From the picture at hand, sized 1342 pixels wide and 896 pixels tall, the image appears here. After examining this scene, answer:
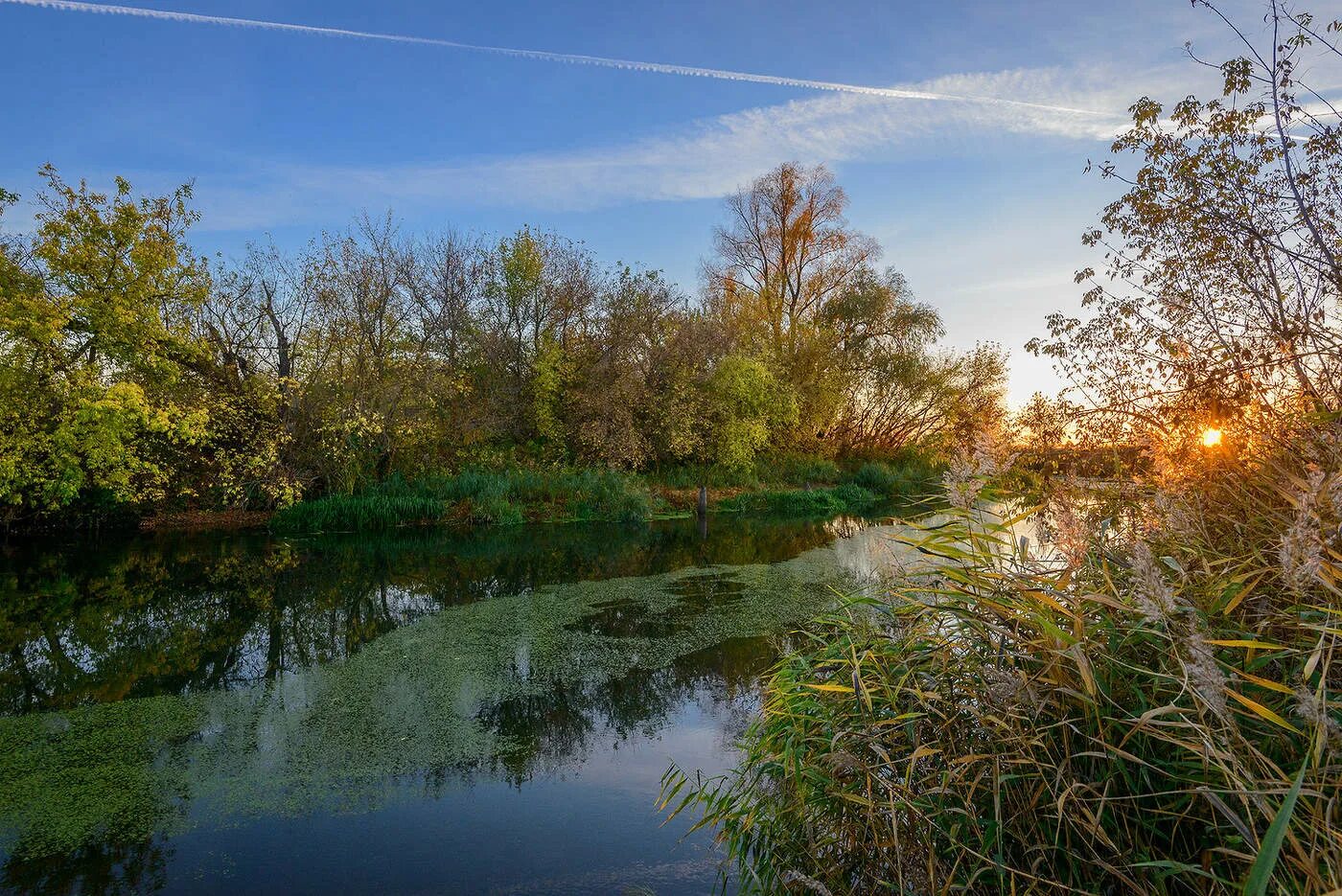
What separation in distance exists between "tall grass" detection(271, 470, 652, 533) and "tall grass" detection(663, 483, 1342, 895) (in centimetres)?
Answer: 1376

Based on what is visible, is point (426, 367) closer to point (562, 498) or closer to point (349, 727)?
point (562, 498)

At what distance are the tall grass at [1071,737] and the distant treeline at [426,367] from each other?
227 inches

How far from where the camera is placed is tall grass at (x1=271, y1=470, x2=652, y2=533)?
15203mm

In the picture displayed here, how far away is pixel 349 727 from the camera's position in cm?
502

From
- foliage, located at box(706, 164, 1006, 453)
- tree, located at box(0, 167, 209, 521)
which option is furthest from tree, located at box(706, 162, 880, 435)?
tree, located at box(0, 167, 209, 521)

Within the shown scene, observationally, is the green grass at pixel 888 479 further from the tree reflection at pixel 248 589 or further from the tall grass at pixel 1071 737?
the tall grass at pixel 1071 737

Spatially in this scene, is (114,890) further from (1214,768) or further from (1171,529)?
(1171,529)

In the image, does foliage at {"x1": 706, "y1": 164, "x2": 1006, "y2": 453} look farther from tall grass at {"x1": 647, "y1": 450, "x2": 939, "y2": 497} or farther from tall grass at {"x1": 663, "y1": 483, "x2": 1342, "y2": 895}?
tall grass at {"x1": 663, "y1": 483, "x2": 1342, "y2": 895}

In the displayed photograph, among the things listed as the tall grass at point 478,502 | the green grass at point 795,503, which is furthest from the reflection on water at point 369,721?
the green grass at point 795,503

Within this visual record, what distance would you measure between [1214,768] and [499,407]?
61.1 feet

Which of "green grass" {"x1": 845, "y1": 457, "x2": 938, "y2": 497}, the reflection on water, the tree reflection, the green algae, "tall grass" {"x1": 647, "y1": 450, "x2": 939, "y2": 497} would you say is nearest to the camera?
the reflection on water

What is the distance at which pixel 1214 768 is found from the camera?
1.99 m

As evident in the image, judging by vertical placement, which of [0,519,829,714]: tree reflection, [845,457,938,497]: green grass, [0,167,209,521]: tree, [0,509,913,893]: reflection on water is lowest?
[0,509,913,893]: reflection on water

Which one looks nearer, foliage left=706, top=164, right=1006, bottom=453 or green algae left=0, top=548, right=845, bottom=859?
green algae left=0, top=548, right=845, bottom=859
